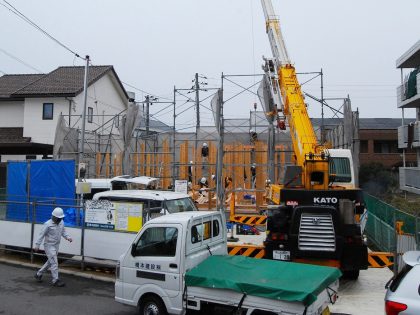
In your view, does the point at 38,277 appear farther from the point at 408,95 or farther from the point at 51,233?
the point at 408,95

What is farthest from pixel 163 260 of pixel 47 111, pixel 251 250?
pixel 47 111

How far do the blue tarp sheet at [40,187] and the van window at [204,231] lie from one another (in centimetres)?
537

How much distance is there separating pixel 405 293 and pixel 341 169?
28.7ft

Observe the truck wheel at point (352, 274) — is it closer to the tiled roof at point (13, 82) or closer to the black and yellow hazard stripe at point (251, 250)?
the black and yellow hazard stripe at point (251, 250)

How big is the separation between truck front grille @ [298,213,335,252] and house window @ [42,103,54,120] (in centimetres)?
2306

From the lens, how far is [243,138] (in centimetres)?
1939

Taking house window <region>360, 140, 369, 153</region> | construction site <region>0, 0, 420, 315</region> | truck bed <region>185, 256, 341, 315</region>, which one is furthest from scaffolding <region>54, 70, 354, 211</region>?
house window <region>360, 140, 369, 153</region>

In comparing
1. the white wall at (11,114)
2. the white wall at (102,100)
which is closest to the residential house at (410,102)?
the white wall at (102,100)

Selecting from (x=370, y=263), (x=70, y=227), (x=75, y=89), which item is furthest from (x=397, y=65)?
(x=70, y=227)

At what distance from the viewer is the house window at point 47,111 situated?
27.6 meters

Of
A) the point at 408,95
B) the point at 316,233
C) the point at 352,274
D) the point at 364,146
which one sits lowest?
the point at 352,274

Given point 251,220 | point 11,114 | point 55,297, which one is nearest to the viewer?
point 55,297

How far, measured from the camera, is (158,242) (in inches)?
256

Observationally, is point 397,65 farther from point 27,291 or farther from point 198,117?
point 27,291
